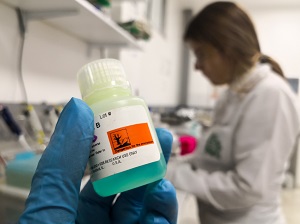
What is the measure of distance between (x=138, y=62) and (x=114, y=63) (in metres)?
1.58

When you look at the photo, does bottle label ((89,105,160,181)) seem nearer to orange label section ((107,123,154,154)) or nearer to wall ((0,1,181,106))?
orange label section ((107,123,154,154))

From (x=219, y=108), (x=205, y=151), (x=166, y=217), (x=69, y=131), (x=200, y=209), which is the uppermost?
(x=69, y=131)

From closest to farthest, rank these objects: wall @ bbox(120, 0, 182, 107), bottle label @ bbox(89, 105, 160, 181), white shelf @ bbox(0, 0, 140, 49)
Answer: bottle label @ bbox(89, 105, 160, 181) < white shelf @ bbox(0, 0, 140, 49) < wall @ bbox(120, 0, 182, 107)

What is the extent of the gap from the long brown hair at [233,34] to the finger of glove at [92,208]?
2.33ft

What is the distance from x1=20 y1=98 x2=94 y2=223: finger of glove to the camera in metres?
0.37

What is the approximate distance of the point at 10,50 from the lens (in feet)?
3.10

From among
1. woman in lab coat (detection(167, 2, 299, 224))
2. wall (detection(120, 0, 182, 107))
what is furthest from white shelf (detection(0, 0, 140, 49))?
woman in lab coat (detection(167, 2, 299, 224))

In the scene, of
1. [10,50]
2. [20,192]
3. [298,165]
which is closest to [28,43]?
[10,50]

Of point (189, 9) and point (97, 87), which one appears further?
point (189, 9)

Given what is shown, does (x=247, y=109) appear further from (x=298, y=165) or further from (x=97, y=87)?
(x=298, y=165)

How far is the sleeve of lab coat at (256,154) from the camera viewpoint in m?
0.82

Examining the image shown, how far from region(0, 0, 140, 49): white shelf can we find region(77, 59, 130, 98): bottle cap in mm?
481

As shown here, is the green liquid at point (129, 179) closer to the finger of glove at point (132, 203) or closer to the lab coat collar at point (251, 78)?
the finger of glove at point (132, 203)

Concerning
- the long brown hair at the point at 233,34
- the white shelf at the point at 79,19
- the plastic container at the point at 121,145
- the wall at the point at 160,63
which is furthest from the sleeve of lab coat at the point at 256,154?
the wall at the point at 160,63
